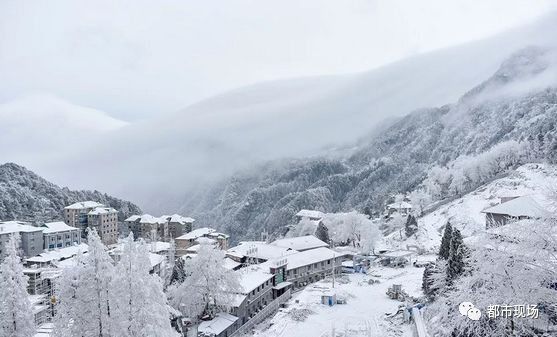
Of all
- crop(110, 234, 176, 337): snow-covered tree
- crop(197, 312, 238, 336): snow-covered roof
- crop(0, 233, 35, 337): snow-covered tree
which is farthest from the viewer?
crop(197, 312, 238, 336): snow-covered roof

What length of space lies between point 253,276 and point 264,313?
6.42 m

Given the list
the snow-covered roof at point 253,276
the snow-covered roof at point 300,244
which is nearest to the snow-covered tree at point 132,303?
the snow-covered roof at point 253,276

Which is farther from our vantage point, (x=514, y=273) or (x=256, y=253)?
(x=256, y=253)

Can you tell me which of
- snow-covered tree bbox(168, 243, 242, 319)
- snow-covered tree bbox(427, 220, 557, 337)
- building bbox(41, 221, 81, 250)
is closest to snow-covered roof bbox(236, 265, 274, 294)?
snow-covered tree bbox(168, 243, 242, 319)

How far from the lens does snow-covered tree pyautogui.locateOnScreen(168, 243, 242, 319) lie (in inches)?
1631

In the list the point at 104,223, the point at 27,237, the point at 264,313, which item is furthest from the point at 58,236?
the point at 264,313

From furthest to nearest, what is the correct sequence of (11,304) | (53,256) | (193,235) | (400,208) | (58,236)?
1. (400,208)
2. (193,235)
3. (58,236)
4. (53,256)
5. (11,304)

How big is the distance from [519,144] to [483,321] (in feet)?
414

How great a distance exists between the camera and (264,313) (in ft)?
151

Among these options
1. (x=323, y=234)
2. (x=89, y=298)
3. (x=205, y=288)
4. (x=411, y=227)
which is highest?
(x=89, y=298)

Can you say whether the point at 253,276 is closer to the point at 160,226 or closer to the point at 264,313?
the point at 264,313

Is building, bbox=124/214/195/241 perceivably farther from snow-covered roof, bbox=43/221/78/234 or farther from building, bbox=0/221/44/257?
building, bbox=0/221/44/257

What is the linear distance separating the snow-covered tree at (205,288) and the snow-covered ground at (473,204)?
148 ft

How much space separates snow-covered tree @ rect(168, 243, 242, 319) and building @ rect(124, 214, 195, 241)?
6565cm
